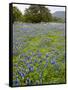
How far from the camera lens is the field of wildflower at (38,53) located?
3.22 m

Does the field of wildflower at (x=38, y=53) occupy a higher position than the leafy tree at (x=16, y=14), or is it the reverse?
the leafy tree at (x=16, y=14)

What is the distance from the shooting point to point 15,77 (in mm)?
3207

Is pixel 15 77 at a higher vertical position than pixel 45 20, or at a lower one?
lower

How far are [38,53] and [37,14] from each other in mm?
368

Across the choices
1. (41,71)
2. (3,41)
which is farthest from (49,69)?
(3,41)

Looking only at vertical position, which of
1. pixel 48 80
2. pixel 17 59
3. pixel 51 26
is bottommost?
pixel 48 80

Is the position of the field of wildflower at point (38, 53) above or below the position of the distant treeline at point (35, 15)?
below

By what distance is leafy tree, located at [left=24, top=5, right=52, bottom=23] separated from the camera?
326 centimetres

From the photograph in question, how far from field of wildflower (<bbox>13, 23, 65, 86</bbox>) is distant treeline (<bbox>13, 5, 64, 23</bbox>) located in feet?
0.13

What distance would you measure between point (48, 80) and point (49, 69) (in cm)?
11

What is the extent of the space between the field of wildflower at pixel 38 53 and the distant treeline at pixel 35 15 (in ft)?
0.13

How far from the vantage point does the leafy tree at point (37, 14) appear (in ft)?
10.7

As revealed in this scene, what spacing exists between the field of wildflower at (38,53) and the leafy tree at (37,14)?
5 centimetres

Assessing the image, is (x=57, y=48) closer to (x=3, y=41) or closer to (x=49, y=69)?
(x=49, y=69)
